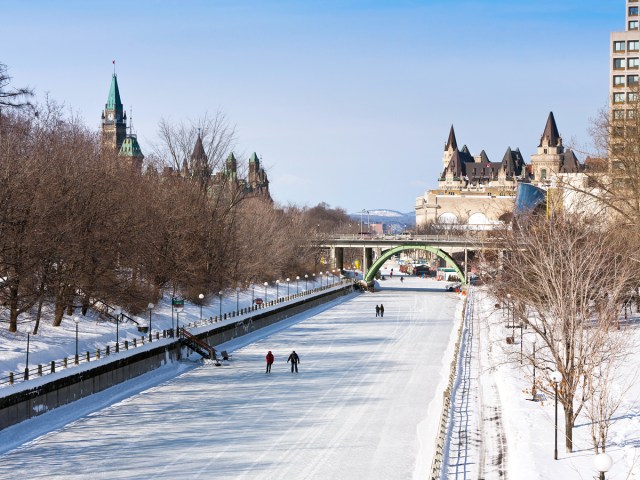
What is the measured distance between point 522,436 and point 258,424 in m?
8.18

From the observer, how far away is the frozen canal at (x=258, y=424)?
24938 mm

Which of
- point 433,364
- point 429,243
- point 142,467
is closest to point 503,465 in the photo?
point 142,467

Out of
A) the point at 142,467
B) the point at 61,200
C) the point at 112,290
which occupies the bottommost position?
the point at 142,467

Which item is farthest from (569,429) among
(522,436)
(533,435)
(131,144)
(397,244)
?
(131,144)

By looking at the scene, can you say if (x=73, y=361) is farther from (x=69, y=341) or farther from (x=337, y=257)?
(x=337, y=257)

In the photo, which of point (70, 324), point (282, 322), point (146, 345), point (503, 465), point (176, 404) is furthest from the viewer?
point (282, 322)

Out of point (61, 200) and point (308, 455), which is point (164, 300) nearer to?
point (61, 200)

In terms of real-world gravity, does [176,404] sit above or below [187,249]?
below

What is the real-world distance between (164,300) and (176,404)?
92.7 ft

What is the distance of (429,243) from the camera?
110 metres

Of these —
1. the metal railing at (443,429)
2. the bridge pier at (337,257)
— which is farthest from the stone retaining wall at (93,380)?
the bridge pier at (337,257)

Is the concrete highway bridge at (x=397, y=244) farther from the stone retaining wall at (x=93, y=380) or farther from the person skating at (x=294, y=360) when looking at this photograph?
the person skating at (x=294, y=360)

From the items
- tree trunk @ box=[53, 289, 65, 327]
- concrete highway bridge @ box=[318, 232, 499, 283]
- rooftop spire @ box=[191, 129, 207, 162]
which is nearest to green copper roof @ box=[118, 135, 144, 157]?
concrete highway bridge @ box=[318, 232, 499, 283]

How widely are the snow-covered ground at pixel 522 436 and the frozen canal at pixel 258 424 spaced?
1.37 metres
